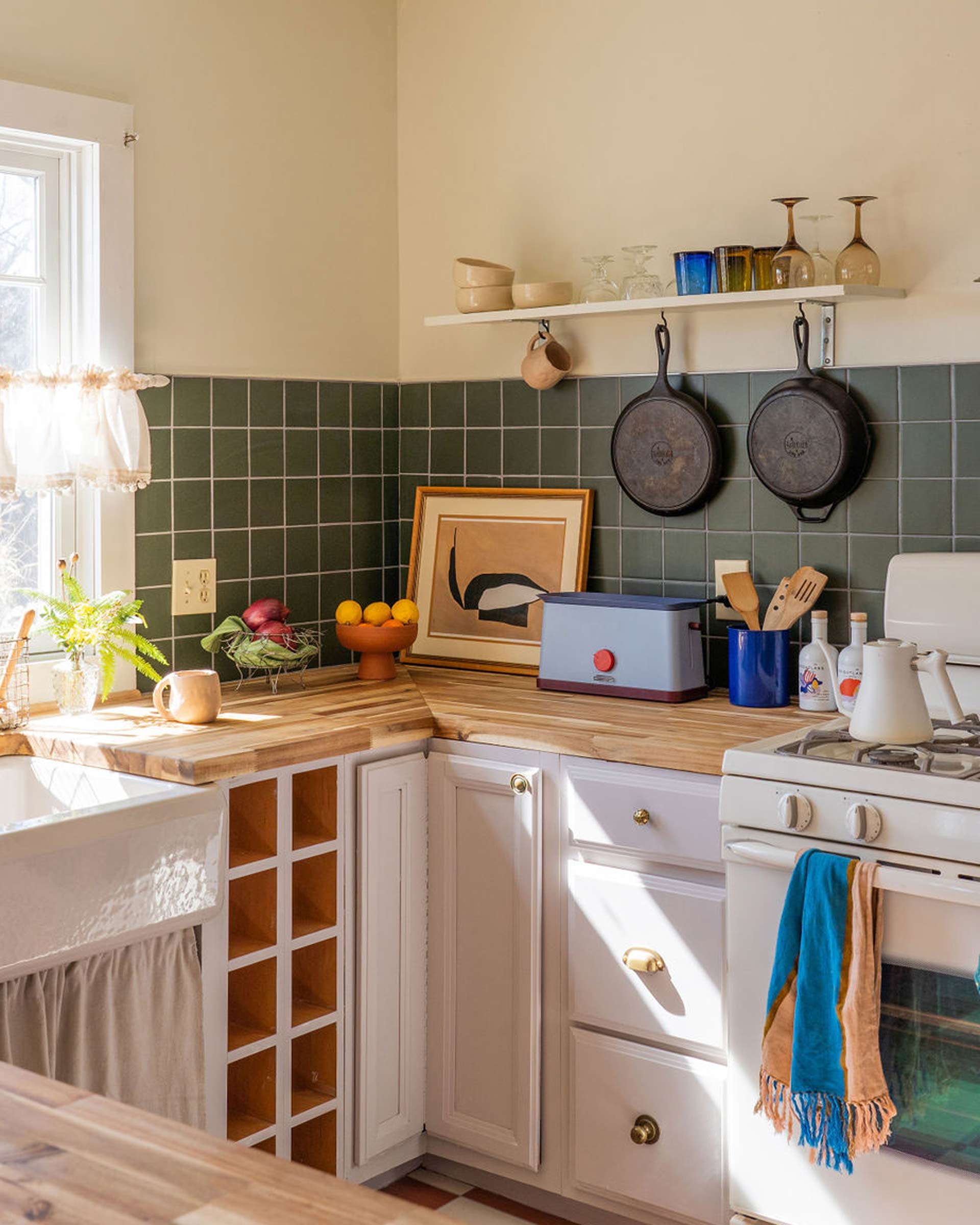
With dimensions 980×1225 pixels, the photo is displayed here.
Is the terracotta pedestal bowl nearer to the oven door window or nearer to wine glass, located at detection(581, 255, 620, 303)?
wine glass, located at detection(581, 255, 620, 303)

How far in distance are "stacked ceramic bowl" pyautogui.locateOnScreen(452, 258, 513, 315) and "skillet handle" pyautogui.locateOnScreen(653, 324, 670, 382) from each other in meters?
0.36

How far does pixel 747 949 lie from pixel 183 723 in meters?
1.09

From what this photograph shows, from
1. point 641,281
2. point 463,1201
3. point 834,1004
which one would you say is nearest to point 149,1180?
point 834,1004

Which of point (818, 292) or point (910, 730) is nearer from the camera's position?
point (910, 730)

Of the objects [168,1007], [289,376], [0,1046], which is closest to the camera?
[0,1046]

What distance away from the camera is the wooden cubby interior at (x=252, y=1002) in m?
2.42

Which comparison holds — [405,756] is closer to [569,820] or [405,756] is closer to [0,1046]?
[569,820]

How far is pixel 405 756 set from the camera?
2637 mm

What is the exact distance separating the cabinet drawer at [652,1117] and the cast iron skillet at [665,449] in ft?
3.74

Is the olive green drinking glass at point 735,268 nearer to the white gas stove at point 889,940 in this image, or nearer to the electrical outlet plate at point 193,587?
the white gas stove at point 889,940

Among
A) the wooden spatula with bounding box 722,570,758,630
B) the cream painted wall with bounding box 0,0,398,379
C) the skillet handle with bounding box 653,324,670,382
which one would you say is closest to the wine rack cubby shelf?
the wooden spatula with bounding box 722,570,758,630

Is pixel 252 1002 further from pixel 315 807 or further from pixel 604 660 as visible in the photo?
pixel 604 660

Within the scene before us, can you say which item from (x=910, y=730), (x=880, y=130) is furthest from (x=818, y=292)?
(x=910, y=730)

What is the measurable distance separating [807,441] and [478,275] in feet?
2.77
